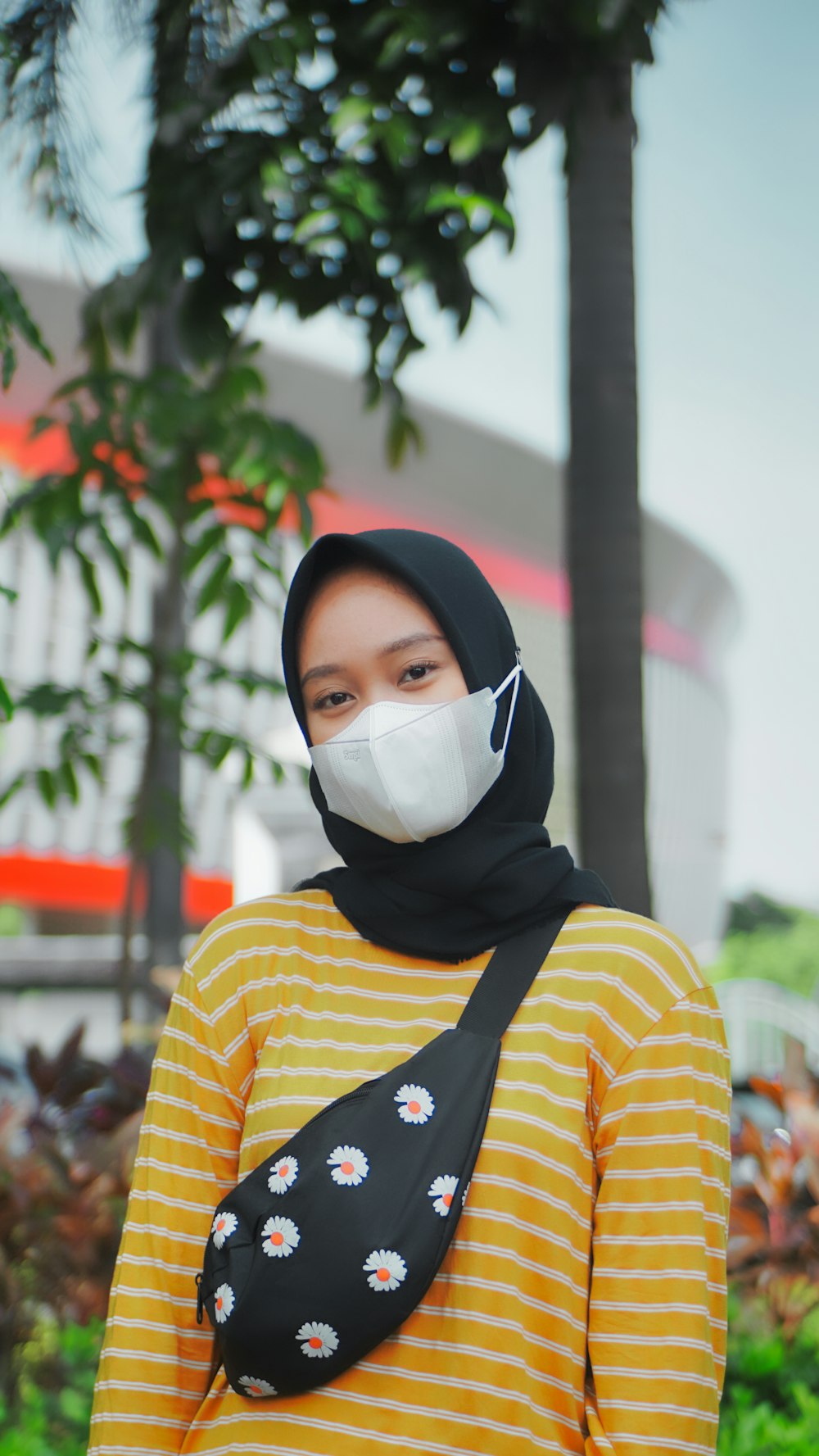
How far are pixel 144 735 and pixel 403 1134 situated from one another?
3.04 metres

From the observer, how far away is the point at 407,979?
4.83ft

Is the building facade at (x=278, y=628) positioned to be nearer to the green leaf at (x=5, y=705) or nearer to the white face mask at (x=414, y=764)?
A: the green leaf at (x=5, y=705)

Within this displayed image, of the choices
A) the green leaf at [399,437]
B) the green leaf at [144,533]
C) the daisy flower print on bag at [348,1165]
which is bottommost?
the daisy flower print on bag at [348,1165]

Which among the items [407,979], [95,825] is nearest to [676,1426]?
[407,979]

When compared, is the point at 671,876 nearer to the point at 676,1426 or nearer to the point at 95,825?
the point at 95,825

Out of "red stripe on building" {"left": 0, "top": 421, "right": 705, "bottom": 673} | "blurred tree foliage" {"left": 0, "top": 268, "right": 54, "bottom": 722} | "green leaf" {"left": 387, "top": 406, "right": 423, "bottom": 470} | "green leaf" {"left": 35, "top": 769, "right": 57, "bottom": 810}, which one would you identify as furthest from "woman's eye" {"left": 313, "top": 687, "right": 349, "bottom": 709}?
"red stripe on building" {"left": 0, "top": 421, "right": 705, "bottom": 673}

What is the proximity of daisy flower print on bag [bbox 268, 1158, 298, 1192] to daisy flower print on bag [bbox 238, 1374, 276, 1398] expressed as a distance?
0.59 ft

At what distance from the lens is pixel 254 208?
3453 millimetres

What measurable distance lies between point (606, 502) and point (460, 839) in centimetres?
233

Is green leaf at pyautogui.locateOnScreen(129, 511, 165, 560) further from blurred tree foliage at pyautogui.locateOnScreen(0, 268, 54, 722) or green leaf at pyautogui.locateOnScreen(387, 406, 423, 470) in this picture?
blurred tree foliage at pyautogui.locateOnScreen(0, 268, 54, 722)

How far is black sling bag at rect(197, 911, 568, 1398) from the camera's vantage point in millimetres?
1272

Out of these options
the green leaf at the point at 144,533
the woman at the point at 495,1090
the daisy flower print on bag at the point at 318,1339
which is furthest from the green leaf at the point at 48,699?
the daisy flower print on bag at the point at 318,1339

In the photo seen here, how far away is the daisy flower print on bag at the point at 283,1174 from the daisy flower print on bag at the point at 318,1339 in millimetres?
126

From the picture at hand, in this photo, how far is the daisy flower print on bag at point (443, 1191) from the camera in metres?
1.27
